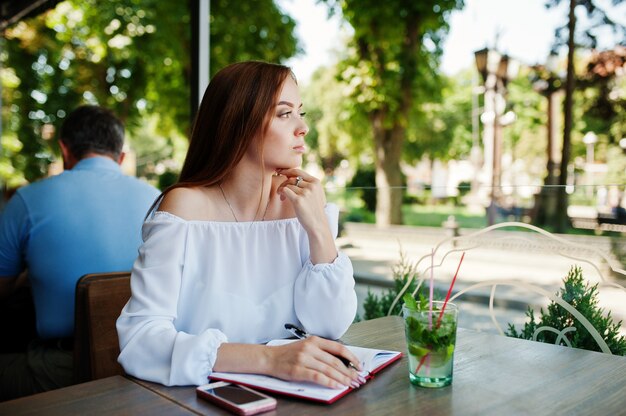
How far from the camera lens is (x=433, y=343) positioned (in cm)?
102

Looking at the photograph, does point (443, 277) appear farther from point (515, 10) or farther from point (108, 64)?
point (108, 64)

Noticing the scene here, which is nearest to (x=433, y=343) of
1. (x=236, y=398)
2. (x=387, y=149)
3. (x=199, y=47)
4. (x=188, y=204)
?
(x=236, y=398)

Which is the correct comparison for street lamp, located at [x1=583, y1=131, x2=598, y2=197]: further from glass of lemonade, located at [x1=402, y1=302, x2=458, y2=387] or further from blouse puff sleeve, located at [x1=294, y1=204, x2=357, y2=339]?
glass of lemonade, located at [x1=402, y1=302, x2=458, y2=387]

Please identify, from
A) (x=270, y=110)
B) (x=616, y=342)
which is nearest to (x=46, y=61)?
(x=270, y=110)

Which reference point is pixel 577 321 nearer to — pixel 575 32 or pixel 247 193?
pixel 247 193

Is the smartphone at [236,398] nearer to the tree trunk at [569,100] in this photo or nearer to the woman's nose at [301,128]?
the woman's nose at [301,128]

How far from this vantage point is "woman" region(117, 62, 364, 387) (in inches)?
50.4

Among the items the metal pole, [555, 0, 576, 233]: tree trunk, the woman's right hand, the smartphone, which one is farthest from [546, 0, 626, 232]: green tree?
the smartphone

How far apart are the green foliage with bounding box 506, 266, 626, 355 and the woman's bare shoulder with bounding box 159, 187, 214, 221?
120 centimetres

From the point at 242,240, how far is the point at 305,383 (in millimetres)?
563

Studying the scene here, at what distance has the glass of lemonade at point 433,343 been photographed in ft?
3.31

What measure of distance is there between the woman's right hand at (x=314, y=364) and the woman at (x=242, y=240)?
Result: 0.58ft

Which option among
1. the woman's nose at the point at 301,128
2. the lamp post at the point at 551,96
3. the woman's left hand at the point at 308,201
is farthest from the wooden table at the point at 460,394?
the lamp post at the point at 551,96

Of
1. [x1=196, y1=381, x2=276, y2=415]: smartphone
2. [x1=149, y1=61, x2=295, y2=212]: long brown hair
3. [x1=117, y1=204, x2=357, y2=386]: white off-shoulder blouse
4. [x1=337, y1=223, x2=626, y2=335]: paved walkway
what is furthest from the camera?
[x1=337, y1=223, x2=626, y2=335]: paved walkway
